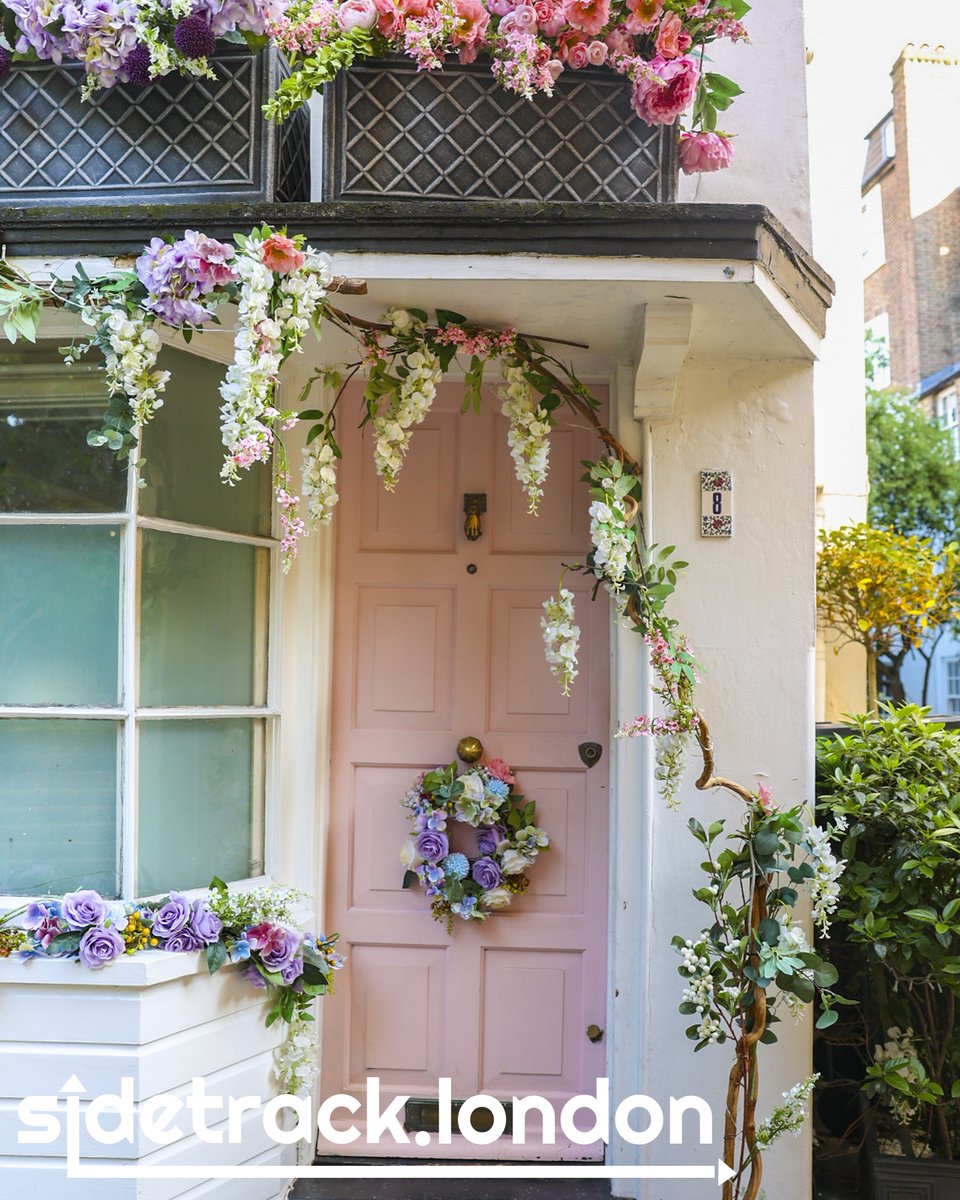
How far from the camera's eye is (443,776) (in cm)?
345

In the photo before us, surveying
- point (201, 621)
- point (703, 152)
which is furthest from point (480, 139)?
point (201, 621)

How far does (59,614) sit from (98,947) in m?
0.89

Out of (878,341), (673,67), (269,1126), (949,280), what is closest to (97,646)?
(269,1126)

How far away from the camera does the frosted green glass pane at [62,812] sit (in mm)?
2877

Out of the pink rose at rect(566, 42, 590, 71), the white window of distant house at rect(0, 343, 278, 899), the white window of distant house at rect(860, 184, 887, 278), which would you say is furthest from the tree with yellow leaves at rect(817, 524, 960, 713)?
the white window of distant house at rect(860, 184, 887, 278)

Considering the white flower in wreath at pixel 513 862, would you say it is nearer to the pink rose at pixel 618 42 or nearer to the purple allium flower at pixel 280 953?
the purple allium flower at pixel 280 953

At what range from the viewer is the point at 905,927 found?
2.95 meters

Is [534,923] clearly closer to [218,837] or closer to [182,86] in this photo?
[218,837]

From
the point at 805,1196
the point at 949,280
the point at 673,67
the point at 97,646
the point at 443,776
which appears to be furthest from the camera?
the point at 949,280

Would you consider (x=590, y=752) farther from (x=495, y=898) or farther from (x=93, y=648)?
(x=93, y=648)

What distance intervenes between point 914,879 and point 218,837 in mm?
1971

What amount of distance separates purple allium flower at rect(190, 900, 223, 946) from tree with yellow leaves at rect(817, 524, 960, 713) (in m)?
4.86

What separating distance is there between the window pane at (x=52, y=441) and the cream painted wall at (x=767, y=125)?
1.91 m

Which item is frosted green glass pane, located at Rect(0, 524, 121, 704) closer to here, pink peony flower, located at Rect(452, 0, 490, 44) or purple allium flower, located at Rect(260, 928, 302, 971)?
purple allium flower, located at Rect(260, 928, 302, 971)
